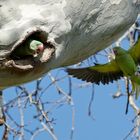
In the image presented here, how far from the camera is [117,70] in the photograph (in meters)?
1.83

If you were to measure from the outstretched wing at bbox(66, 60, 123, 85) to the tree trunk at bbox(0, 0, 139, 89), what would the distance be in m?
0.90

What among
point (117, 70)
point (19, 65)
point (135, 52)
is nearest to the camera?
point (19, 65)

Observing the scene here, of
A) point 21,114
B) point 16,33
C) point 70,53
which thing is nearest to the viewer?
point 16,33

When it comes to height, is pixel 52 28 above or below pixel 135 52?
below

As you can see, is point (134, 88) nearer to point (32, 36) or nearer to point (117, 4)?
point (117, 4)

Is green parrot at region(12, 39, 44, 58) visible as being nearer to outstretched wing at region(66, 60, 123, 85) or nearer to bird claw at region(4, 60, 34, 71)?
bird claw at region(4, 60, 34, 71)

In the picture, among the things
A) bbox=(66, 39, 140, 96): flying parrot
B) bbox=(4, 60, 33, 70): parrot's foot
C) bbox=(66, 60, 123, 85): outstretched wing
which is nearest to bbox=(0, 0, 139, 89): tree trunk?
bbox=(4, 60, 33, 70): parrot's foot

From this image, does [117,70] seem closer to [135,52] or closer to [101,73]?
[101,73]

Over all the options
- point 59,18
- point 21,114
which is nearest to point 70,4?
point 59,18

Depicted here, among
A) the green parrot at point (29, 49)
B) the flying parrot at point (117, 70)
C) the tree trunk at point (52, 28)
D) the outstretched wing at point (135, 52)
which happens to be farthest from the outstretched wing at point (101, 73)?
the green parrot at point (29, 49)

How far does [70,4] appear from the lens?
0.77 metres

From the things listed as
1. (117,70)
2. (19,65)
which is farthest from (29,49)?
(117,70)

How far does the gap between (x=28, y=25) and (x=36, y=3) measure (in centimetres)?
5

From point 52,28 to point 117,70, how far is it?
44.3 inches
